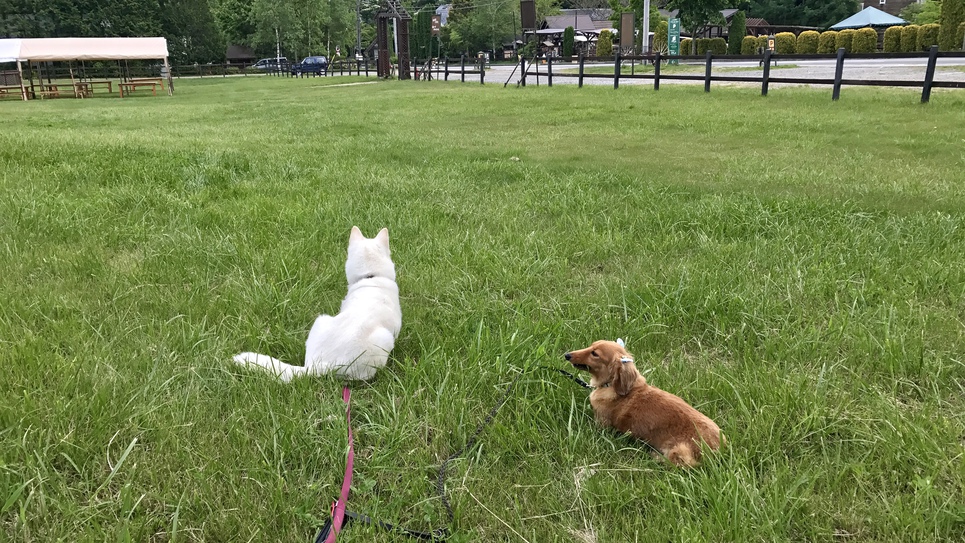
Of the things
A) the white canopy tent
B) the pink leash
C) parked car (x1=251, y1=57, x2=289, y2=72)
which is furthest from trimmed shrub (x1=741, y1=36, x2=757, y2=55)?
the pink leash

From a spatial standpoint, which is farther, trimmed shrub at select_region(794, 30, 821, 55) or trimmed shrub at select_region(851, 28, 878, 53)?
trimmed shrub at select_region(794, 30, 821, 55)

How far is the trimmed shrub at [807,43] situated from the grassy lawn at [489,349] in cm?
3445

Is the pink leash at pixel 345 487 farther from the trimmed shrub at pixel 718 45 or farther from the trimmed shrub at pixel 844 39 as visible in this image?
the trimmed shrub at pixel 718 45

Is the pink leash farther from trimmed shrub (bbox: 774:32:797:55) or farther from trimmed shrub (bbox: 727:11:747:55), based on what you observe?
trimmed shrub (bbox: 727:11:747:55)

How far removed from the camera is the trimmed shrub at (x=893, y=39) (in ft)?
108

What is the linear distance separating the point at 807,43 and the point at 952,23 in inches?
365

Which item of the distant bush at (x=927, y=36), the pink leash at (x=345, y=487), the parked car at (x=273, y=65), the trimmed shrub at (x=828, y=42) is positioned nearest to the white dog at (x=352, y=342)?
the pink leash at (x=345, y=487)

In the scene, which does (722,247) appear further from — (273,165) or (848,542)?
(273,165)

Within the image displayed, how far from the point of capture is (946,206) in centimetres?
461

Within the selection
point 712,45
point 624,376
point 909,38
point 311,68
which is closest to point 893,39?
point 909,38

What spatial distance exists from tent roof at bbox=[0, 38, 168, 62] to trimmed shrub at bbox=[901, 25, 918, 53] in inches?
1548

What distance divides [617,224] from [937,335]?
6.97ft

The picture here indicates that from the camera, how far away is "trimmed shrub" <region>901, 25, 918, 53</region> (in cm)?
3166

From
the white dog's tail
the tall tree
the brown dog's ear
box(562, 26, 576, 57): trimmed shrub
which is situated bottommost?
the white dog's tail
